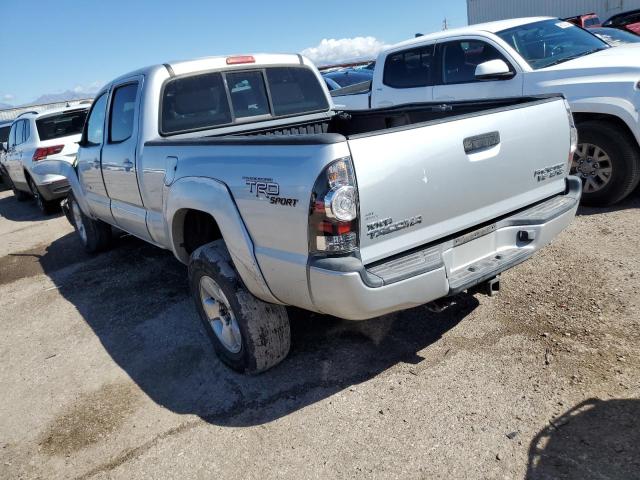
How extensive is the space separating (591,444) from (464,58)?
5.00 metres

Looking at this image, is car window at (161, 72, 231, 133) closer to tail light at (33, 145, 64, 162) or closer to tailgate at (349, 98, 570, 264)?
tailgate at (349, 98, 570, 264)

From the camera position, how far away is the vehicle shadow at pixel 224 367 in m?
3.02

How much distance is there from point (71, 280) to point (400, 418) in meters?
4.29

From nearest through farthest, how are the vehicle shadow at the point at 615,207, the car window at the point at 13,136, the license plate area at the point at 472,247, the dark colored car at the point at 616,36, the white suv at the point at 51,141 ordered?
the license plate area at the point at 472,247, the vehicle shadow at the point at 615,207, the dark colored car at the point at 616,36, the white suv at the point at 51,141, the car window at the point at 13,136

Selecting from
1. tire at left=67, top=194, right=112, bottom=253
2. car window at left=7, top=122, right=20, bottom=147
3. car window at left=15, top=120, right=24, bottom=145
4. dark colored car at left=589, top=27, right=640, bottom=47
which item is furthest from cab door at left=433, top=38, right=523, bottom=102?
car window at left=7, top=122, right=20, bottom=147

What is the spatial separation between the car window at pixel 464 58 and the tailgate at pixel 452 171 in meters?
3.03

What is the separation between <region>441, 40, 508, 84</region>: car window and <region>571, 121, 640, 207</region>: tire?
142cm

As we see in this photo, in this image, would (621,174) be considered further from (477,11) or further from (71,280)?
(477,11)

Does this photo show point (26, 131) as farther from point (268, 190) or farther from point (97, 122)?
point (268, 190)

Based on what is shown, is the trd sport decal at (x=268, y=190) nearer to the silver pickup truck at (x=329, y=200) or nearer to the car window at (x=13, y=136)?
the silver pickup truck at (x=329, y=200)

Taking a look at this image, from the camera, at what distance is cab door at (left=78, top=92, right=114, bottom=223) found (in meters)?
4.91

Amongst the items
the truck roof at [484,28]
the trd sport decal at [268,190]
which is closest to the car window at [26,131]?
the truck roof at [484,28]

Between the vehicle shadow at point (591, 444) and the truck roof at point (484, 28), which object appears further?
the truck roof at point (484, 28)

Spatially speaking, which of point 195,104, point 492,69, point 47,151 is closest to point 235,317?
point 195,104
